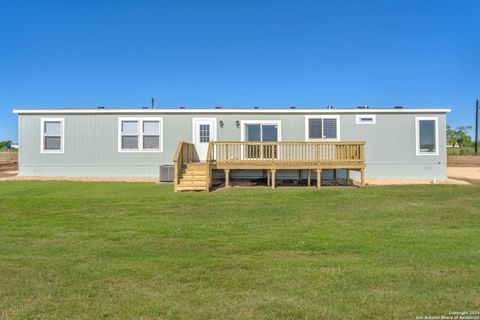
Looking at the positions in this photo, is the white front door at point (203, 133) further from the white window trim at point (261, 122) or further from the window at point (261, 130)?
the window at point (261, 130)

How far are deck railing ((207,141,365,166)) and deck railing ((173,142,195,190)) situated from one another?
1.04 meters

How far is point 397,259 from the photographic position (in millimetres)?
5098

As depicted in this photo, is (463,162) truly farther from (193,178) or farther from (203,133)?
(193,178)

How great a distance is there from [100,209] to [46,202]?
1.80 m

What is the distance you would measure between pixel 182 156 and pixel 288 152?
4.04 meters

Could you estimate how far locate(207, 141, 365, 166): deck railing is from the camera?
14219mm

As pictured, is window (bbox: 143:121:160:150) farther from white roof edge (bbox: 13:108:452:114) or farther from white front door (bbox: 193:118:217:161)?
white front door (bbox: 193:118:217:161)

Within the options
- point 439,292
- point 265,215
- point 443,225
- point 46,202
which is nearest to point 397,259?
point 439,292

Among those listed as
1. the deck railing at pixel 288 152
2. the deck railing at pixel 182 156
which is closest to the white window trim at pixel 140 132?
the deck railing at pixel 182 156

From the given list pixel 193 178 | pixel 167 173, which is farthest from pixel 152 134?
pixel 193 178

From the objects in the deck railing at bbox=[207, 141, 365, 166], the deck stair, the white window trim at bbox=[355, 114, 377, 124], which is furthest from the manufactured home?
the deck stair

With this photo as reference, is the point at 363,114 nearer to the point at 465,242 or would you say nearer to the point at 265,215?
the point at 265,215

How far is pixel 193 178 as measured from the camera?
13172 mm

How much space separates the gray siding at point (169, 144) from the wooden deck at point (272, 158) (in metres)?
1.79
